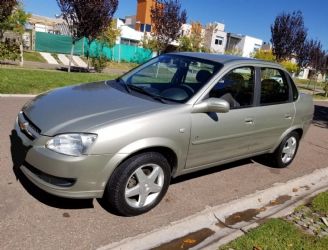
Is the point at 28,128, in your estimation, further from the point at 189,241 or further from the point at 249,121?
the point at 249,121

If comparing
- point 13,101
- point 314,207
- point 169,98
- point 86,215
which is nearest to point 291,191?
point 314,207

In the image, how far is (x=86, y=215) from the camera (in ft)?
12.4

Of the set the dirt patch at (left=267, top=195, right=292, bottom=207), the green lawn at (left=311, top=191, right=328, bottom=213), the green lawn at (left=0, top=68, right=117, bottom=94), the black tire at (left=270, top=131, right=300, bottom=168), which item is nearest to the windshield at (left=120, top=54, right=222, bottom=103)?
the dirt patch at (left=267, top=195, right=292, bottom=207)

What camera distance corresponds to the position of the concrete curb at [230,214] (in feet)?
11.6

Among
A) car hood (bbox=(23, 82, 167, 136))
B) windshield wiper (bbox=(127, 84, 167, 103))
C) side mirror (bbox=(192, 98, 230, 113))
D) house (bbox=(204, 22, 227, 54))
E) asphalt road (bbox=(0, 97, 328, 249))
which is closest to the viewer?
asphalt road (bbox=(0, 97, 328, 249))

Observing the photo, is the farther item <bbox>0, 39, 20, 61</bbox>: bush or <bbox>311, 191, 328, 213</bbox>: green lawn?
<bbox>0, 39, 20, 61</bbox>: bush

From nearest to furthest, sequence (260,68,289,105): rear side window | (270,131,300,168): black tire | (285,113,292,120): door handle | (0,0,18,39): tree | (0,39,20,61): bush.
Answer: (260,68,289,105): rear side window, (285,113,292,120): door handle, (270,131,300,168): black tire, (0,39,20,61): bush, (0,0,18,39): tree

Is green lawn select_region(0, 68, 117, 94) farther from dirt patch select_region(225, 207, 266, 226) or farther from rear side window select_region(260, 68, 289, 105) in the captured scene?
dirt patch select_region(225, 207, 266, 226)

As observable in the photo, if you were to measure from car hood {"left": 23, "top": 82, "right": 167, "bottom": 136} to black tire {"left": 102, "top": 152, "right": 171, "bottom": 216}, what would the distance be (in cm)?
46

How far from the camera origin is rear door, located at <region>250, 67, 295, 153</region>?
5059 millimetres

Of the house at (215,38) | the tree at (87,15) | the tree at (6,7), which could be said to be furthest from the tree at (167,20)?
the house at (215,38)

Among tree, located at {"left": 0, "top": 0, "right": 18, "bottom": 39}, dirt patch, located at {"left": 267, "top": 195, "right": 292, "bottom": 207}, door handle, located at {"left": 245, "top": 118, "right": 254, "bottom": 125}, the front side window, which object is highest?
tree, located at {"left": 0, "top": 0, "right": 18, "bottom": 39}

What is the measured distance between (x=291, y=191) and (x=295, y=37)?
91.2 ft

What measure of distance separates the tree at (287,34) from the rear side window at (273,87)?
26.5 m
